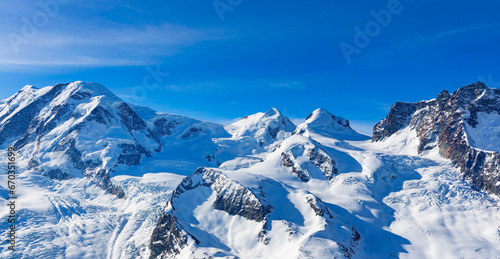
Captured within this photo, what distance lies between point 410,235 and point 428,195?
35.2m

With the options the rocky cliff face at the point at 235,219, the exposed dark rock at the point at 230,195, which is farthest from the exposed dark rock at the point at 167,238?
the exposed dark rock at the point at 230,195

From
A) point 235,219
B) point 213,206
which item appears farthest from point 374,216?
point 213,206

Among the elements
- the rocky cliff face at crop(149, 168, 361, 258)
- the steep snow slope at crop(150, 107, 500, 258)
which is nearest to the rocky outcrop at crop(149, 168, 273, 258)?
the rocky cliff face at crop(149, 168, 361, 258)

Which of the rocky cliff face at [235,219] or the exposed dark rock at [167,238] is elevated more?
the rocky cliff face at [235,219]

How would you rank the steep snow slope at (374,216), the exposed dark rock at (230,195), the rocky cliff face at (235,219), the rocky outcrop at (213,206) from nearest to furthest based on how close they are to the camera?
the rocky cliff face at (235,219) < the steep snow slope at (374,216) < the rocky outcrop at (213,206) < the exposed dark rock at (230,195)

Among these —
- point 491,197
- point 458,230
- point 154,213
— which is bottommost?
point 154,213

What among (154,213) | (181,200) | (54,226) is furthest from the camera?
(154,213)

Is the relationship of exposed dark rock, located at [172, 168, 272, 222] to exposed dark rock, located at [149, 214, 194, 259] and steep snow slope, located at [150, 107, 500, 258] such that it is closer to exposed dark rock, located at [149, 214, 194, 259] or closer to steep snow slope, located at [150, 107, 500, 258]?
steep snow slope, located at [150, 107, 500, 258]

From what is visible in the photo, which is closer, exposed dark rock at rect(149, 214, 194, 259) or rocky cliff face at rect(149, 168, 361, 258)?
rocky cliff face at rect(149, 168, 361, 258)

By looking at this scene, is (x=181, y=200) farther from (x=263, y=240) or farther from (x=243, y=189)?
(x=263, y=240)

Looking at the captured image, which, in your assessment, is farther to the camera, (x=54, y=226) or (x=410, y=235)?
(x=54, y=226)

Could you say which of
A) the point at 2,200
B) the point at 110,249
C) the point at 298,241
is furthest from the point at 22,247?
the point at 298,241

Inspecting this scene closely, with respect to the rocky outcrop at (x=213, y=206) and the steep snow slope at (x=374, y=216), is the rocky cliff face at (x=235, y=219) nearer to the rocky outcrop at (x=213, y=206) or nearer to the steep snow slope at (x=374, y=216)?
the rocky outcrop at (x=213, y=206)

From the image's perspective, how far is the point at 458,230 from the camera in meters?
156
